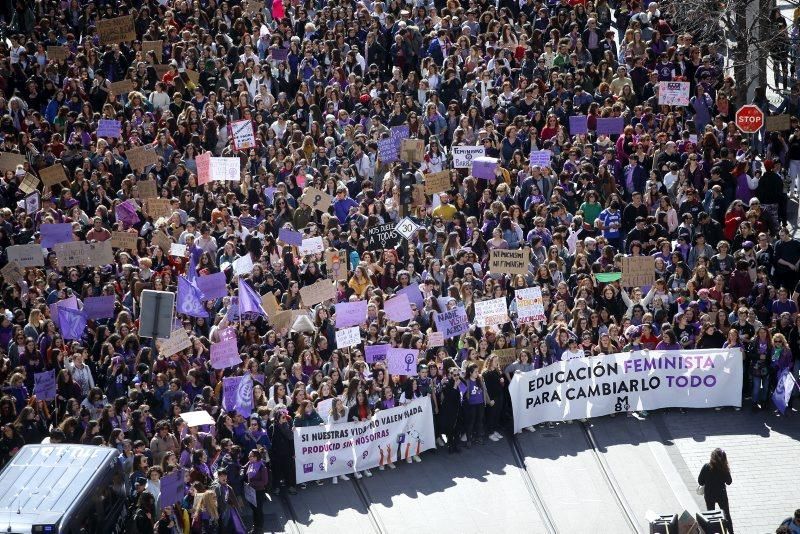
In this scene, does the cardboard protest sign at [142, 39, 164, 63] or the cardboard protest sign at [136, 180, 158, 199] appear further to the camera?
the cardboard protest sign at [142, 39, 164, 63]

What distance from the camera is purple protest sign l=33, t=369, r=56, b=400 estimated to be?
2308cm

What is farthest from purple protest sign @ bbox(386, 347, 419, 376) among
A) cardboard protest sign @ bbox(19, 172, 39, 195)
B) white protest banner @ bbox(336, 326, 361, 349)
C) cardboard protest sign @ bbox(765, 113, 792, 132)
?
cardboard protest sign @ bbox(765, 113, 792, 132)

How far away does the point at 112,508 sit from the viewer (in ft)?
67.1

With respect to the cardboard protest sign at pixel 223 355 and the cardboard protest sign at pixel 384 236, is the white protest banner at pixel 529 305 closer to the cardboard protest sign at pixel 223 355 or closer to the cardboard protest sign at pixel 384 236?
the cardboard protest sign at pixel 384 236

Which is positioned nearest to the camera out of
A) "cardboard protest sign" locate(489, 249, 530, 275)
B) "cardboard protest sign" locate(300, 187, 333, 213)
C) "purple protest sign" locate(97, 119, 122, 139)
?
"cardboard protest sign" locate(489, 249, 530, 275)

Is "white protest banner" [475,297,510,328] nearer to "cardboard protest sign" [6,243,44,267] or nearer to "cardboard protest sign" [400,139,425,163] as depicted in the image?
"cardboard protest sign" [400,139,425,163]

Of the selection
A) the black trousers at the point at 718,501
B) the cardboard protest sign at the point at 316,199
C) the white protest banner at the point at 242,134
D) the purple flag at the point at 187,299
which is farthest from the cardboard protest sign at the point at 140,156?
the black trousers at the point at 718,501

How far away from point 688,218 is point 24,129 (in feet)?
39.4

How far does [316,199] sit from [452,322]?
4.00m

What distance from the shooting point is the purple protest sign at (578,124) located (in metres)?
28.5

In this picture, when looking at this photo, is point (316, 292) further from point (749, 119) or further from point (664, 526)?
point (749, 119)

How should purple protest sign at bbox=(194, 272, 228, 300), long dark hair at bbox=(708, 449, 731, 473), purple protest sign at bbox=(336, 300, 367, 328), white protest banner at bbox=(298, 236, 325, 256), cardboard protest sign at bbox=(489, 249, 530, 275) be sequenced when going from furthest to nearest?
white protest banner at bbox=(298, 236, 325, 256)
cardboard protest sign at bbox=(489, 249, 530, 275)
purple protest sign at bbox=(194, 272, 228, 300)
purple protest sign at bbox=(336, 300, 367, 328)
long dark hair at bbox=(708, 449, 731, 473)

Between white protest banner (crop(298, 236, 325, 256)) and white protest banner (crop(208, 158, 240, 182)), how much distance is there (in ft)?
8.48

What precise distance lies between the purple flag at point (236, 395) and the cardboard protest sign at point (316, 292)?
2.40 meters
